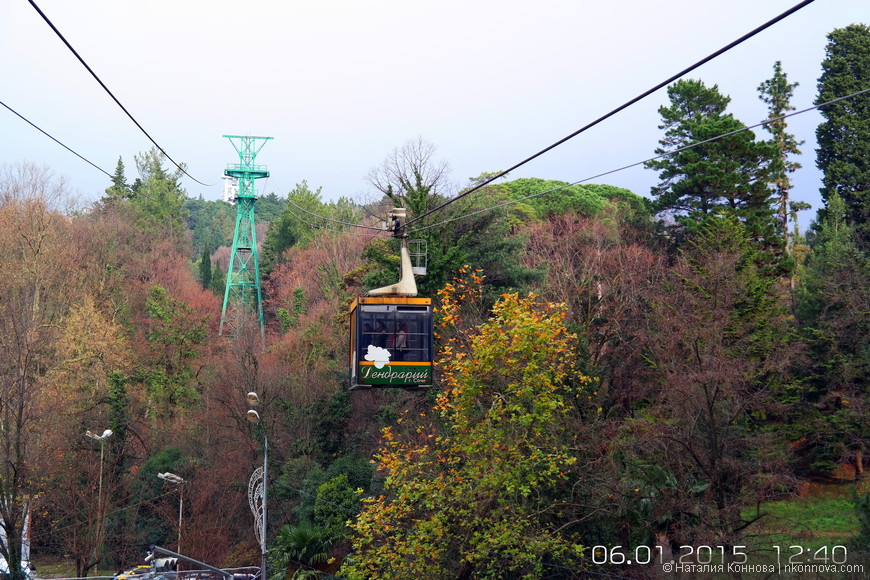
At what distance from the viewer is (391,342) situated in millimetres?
18438

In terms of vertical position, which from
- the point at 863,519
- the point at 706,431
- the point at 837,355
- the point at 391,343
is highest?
the point at 391,343

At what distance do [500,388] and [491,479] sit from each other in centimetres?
330

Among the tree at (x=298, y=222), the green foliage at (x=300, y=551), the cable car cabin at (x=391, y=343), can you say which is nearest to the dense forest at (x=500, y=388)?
the green foliage at (x=300, y=551)

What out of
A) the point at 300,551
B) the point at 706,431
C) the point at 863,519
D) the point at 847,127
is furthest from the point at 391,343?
the point at 847,127

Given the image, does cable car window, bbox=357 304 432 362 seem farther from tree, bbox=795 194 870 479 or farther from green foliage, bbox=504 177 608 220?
green foliage, bbox=504 177 608 220

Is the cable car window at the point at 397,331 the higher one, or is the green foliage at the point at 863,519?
the cable car window at the point at 397,331

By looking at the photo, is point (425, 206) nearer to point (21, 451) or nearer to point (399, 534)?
point (399, 534)

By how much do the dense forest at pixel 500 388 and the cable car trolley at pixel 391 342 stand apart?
8.32ft

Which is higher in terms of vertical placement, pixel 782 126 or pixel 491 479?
pixel 782 126

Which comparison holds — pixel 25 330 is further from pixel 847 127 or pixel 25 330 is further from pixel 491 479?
pixel 847 127

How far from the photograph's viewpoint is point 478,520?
19594 millimetres

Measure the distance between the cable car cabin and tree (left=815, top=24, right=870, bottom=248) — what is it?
28.0 m

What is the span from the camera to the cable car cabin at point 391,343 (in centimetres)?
1830

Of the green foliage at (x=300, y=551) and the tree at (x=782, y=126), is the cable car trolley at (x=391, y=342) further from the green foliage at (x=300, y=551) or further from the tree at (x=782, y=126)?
the tree at (x=782, y=126)
